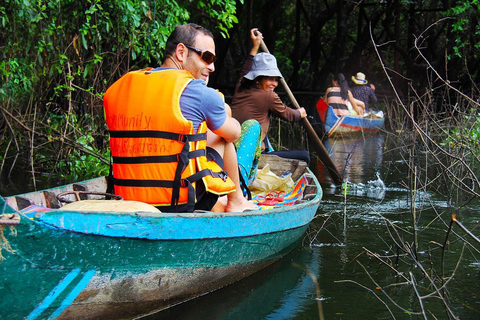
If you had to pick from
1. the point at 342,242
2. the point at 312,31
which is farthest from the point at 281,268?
the point at 312,31

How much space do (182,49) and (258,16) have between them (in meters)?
14.4

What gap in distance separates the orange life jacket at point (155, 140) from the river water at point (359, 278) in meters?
0.64

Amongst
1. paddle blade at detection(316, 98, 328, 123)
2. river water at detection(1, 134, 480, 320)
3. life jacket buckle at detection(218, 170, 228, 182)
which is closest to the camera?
river water at detection(1, 134, 480, 320)

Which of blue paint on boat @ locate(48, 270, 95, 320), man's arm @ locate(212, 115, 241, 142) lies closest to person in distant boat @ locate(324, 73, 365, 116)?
man's arm @ locate(212, 115, 241, 142)

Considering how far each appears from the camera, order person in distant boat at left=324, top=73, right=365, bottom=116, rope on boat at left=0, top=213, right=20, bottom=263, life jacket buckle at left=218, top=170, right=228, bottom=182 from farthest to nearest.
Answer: person in distant boat at left=324, top=73, right=365, bottom=116 < life jacket buckle at left=218, top=170, right=228, bottom=182 < rope on boat at left=0, top=213, right=20, bottom=263

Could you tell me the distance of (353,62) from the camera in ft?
55.9

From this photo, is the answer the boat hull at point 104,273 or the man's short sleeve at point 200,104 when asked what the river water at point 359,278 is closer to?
the boat hull at point 104,273

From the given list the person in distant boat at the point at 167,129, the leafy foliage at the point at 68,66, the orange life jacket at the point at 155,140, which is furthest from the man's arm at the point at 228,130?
the leafy foliage at the point at 68,66

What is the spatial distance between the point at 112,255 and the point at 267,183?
2397 millimetres

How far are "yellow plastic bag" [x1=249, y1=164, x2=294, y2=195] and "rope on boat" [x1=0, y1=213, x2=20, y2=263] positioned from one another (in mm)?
2681

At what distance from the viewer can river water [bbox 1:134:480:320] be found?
10.7 feet

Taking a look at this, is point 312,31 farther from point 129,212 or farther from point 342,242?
point 129,212

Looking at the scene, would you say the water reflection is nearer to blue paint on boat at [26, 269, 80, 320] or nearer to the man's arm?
the man's arm

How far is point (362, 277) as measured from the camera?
385 cm
